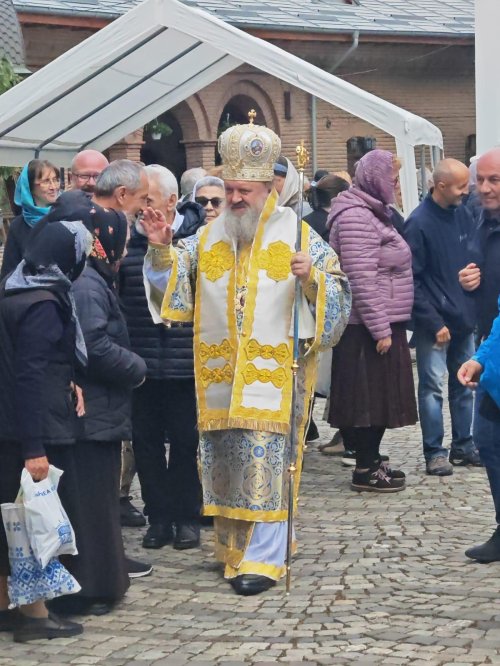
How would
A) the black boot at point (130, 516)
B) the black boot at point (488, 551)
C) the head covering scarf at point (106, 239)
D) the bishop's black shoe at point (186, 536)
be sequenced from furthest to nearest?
the black boot at point (130, 516)
the bishop's black shoe at point (186, 536)
the black boot at point (488, 551)
the head covering scarf at point (106, 239)

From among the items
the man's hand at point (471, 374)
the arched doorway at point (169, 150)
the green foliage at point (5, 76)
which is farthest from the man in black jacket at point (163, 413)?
the arched doorway at point (169, 150)

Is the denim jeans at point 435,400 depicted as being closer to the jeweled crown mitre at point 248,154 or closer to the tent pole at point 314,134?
the jeweled crown mitre at point 248,154

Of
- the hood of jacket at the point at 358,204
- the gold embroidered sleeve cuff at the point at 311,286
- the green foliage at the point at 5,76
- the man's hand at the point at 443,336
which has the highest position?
the green foliage at the point at 5,76

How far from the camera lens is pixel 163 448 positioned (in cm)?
735

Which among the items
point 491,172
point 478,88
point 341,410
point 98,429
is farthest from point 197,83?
point 98,429

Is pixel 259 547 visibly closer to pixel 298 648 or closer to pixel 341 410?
pixel 298 648

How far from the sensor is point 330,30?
23062 mm

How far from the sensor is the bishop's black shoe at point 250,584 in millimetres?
6336

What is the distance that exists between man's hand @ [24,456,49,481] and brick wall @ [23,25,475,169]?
14823 millimetres

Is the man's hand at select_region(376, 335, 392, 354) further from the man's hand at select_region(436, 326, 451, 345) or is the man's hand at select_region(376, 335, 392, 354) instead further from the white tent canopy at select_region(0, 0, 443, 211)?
the white tent canopy at select_region(0, 0, 443, 211)

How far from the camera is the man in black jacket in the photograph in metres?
7.22

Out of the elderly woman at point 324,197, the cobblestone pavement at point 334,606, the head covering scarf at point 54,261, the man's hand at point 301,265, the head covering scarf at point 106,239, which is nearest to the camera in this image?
the cobblestone pavement at point 334,606

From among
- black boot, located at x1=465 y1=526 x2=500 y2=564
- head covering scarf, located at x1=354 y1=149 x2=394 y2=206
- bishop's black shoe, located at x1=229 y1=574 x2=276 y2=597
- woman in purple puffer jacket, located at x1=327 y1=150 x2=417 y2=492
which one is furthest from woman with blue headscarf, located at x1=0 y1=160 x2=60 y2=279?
black boot, located at x1=465 y1=526 x2=500 y2=564

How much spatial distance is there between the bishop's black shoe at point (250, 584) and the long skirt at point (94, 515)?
49cm
